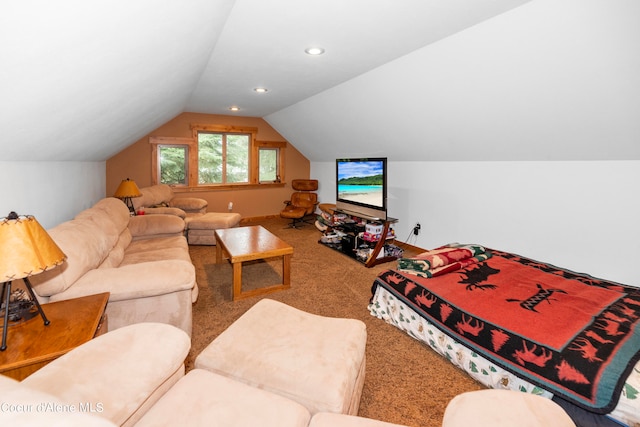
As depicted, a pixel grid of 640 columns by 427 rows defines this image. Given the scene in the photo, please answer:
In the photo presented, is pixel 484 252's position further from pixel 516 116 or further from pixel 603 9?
pixel 603 9

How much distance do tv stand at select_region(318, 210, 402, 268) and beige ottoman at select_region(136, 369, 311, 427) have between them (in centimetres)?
297

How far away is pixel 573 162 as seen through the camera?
3.09 metres

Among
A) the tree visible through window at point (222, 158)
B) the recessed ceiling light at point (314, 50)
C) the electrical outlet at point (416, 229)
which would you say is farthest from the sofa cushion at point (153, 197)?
the electrical outlet at point (416, 229)

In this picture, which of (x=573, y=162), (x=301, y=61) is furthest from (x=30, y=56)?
(x=573, y=162)

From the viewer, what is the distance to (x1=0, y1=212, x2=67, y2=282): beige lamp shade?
122 centimetres

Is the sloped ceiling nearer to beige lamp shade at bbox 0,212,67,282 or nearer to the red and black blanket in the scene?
beige lamp shade at bbox 0,212,67,282

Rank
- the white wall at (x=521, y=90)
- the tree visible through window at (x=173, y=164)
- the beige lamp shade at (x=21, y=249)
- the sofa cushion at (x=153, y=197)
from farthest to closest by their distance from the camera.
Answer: the tree visible through window at (x=173, y=164)
the sofa cushion at (x=153, y=197)
the white wall at (x=521, y=90)
the beige lamp shade at (x=21, y=249)

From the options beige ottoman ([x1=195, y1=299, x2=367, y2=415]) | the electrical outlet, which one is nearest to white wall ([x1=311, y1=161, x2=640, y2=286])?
the electrical outlet

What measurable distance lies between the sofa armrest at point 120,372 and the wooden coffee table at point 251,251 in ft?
5.19

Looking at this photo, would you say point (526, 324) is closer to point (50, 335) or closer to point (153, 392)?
point (153, 392)

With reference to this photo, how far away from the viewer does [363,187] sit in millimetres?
4566

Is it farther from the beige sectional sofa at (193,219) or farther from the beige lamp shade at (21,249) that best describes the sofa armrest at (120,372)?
the beige sectional sofa at (193,219)

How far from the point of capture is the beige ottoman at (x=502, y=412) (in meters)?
0.92

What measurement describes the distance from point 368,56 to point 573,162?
7.63 feet
